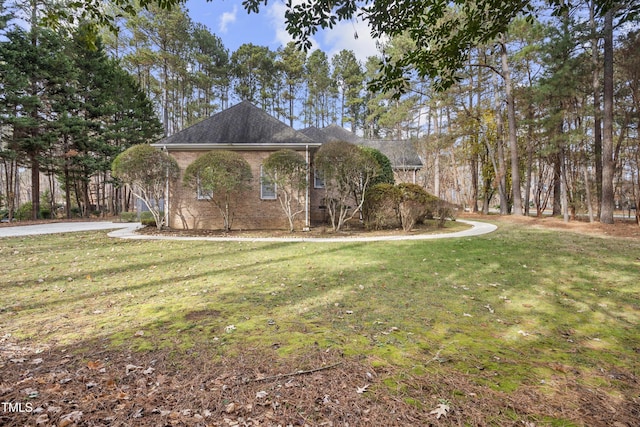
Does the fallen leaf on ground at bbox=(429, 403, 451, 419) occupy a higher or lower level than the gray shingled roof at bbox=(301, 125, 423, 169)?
lower

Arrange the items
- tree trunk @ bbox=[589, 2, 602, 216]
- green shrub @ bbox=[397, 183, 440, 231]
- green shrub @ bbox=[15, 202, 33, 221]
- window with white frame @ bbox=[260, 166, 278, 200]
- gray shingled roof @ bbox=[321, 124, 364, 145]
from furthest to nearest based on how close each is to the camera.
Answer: gray shingled roof @ bbox=[321, 124, 364, 145], green shrub @ bbox=[15, 202, 33, 221], window with white frame @ bbox=[260, 166, 278, 200], tree trunk @ bbox=[589, 2, 602, 216], green shrub @ bbox=[397, 183, 440, 231]

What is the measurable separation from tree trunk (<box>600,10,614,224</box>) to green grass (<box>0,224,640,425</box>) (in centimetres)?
662

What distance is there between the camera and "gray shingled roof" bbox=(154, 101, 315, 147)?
12.3 m

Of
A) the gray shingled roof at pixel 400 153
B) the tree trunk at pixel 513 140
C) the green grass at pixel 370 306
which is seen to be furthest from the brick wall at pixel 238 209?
the tree trunk at pixel 513 140

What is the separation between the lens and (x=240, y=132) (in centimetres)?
1278

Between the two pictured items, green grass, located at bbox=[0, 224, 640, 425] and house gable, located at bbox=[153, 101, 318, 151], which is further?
house gable, located at bbox=[153, 101, 318, 151]

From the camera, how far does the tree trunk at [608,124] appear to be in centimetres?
1118

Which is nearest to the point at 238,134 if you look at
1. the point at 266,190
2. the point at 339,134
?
the point at 266,190

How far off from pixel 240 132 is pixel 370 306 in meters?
11.1

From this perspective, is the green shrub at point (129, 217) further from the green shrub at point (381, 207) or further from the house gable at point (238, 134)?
the green shrub at point (381, 207)

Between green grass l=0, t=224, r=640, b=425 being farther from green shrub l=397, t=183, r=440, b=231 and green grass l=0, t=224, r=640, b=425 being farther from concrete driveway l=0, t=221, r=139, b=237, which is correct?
concrete driveway l=0, t=221, r=139, b=237

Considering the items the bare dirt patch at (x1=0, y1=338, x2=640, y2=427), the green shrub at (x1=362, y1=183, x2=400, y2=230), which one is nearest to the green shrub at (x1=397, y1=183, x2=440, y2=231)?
the green shrub at (x1=362, y1=183, x2=400, y2=230)

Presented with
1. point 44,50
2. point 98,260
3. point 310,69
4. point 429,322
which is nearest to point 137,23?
point 44,50

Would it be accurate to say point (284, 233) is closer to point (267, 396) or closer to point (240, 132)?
point (240, 132)
